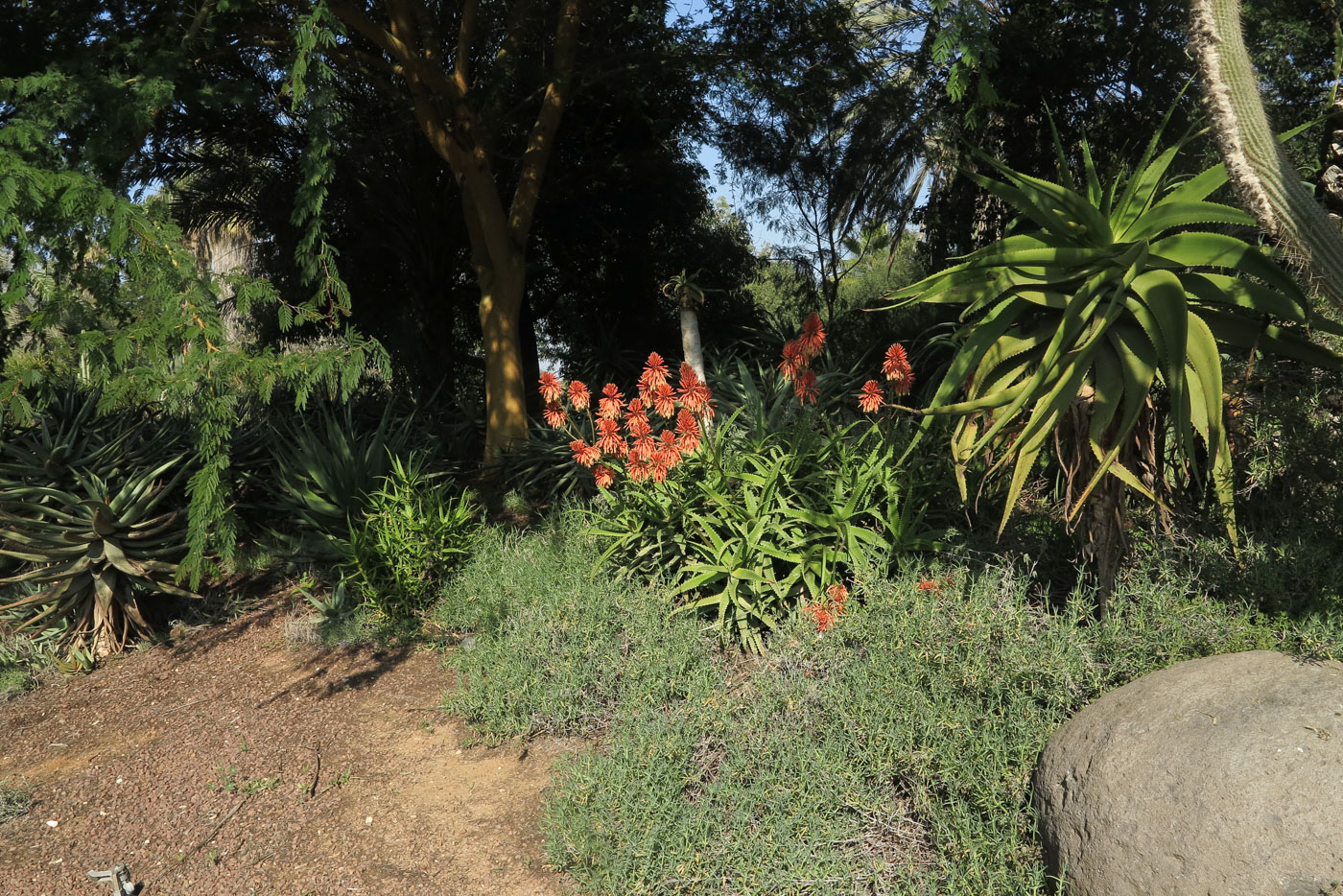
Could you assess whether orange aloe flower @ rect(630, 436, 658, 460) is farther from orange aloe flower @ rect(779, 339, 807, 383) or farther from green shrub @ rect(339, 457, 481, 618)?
green shrub @ rect(339, 457, 481, 618)

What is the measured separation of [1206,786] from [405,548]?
5.01 metres

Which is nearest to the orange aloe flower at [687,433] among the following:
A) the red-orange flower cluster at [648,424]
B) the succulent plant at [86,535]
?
the red-orange flower cluster at [648,424]

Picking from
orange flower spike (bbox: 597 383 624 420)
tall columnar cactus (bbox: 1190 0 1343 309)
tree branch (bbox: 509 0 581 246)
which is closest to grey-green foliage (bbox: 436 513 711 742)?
orange flower spike (bbox: 597 383 624 420)

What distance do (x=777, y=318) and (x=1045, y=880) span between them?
359 inches

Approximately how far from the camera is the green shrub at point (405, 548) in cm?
667

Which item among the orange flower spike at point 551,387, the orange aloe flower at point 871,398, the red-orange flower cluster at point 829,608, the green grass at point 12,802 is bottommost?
the green grass at point 12,802

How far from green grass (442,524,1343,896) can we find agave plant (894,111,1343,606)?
489mm

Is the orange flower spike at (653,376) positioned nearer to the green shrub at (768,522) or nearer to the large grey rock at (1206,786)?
the green shrub at (768,522)

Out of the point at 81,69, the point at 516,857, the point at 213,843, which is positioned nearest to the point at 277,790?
the point at 213,843

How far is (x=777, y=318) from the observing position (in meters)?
11.9

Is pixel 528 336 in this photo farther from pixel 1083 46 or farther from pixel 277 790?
pixel 277 790

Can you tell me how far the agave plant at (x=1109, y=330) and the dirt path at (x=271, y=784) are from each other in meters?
2.68

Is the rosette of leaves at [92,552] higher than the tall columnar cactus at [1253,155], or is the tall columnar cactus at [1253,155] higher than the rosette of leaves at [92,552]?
the tall columnar cactus at [1253,155]

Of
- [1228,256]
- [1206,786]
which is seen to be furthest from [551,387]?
[1206,786]
